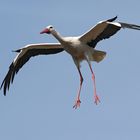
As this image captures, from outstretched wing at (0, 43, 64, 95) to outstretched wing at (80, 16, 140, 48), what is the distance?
3.14ft

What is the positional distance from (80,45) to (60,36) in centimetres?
51

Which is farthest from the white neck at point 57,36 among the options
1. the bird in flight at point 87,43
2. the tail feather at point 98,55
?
the tail feather at point 98,55

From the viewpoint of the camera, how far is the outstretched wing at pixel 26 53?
758 inches

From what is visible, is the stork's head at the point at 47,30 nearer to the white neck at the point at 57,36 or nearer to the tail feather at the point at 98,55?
the white neck at the point at 57,36

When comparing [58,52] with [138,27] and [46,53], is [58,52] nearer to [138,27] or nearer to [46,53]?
[46,53]

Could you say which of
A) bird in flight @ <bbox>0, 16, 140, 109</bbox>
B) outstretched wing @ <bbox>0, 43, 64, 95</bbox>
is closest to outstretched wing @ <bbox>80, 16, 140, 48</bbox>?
bird in flight @ <bbox>0, 16, 140, 109</bbox>

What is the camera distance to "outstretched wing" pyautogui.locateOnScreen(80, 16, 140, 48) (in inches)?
688

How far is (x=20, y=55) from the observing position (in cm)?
1956

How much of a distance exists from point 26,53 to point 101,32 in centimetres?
237

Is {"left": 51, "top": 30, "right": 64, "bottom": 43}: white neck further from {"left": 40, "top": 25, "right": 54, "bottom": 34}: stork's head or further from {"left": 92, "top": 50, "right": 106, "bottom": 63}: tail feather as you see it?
{"left": 92, "top": 50, "right": 106, "bottom": 63}: tail feather

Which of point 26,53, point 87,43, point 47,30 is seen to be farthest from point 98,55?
point 26,53

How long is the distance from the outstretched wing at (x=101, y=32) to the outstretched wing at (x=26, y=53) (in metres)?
0.96

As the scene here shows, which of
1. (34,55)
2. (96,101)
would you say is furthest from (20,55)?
(96,101)

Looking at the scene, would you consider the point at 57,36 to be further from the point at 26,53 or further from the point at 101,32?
the point at 26,53
